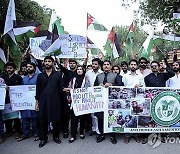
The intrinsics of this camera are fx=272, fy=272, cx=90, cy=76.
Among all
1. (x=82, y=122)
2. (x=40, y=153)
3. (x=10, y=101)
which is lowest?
(x=40, y=153)

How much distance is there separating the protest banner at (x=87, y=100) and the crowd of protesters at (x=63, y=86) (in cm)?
17

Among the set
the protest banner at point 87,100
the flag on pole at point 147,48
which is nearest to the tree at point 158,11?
the flag on pole at point 147,48

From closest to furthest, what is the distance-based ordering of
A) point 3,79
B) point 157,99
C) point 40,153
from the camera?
1. point 40,153
2. point 157,99
3. point 3,79

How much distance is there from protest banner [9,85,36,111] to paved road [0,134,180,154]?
2.61 ft

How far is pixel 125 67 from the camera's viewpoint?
26.1 feet

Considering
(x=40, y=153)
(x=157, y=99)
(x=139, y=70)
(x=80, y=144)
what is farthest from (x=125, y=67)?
(x=40, y=153)

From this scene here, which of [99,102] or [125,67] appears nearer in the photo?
[99,102]

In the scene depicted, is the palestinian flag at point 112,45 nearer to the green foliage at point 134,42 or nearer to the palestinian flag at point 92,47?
the palestinian flag at point 92,47

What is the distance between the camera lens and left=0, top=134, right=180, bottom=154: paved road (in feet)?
17.0

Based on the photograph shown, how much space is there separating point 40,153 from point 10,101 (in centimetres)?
151

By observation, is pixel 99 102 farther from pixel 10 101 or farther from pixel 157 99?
pixel 10 101

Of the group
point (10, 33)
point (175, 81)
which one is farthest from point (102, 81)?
point (10, 33)

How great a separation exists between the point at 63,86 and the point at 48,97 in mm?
551

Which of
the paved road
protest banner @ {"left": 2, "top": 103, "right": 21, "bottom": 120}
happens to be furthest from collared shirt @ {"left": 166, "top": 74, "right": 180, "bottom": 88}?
protest banner @ {"left": 2, "top": 103, "right": 21, "bottom": 120}
